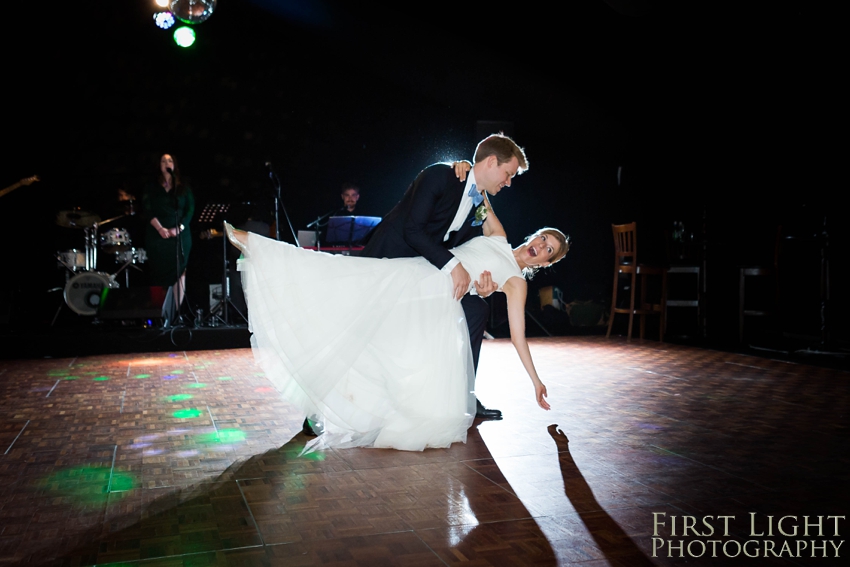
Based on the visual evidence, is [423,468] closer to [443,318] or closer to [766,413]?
[443,318]

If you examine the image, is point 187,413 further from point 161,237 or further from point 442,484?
point 161,237

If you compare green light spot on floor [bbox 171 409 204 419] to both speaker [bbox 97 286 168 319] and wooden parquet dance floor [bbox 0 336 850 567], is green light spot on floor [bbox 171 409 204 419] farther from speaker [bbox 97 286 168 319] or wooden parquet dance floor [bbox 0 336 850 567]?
speaker [bbox 97 286 168 319]

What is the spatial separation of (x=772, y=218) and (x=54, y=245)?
26.5 ft

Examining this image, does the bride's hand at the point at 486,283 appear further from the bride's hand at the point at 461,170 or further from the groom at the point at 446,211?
the bride's hand at the point at 461,170

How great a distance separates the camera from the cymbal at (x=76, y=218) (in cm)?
699

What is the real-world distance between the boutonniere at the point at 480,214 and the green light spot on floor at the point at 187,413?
5.32 feet

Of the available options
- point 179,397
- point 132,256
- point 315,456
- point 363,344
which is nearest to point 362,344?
point 363,344

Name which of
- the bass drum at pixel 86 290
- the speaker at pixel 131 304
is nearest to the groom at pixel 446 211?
the speaker at pixel 131 304

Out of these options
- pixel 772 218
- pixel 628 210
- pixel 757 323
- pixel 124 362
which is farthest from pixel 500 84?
pixel 124 362

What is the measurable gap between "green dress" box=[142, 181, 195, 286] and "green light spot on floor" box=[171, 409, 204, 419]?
3.77 metres

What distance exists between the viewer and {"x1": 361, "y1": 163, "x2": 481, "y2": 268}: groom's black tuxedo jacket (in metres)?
2.87

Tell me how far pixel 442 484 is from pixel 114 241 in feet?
20.1

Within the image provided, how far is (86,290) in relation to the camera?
6965 millimetres

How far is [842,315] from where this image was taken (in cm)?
671
